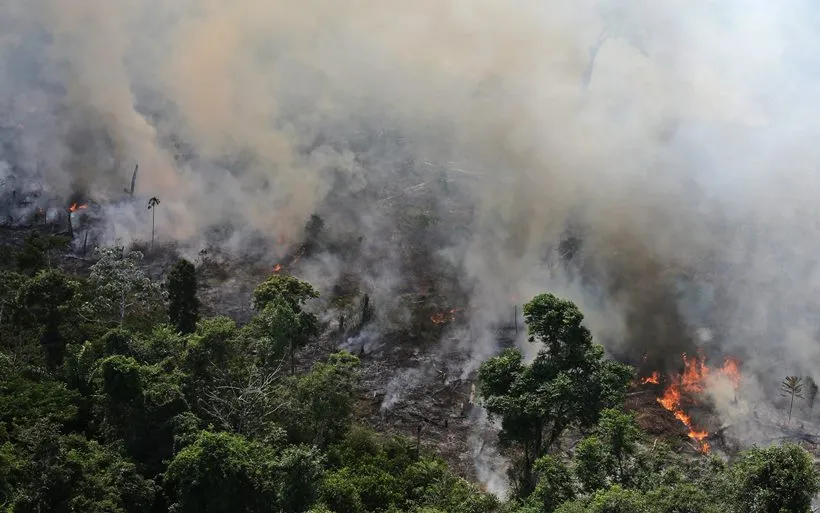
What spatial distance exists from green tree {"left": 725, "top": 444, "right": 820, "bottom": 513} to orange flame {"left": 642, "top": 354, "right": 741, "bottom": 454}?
24788 mm

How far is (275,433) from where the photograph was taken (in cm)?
3978

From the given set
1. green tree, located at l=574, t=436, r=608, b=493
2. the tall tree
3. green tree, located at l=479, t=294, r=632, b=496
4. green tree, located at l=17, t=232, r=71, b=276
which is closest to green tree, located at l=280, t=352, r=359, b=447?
green tree, located at l=479, t=294, r=632, b=496

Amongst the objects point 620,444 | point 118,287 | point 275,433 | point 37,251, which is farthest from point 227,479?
point 37,251

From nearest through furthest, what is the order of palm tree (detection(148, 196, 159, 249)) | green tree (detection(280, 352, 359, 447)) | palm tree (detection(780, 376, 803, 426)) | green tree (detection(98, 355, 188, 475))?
1. green tree (detection(98, 355, 188, 475))
2. green tree (detection(280, 352, 359, 447))
3. palm tree (detection(780, 376, 803, 426))
4. palm tree (detection(148, 196, 159, 249))

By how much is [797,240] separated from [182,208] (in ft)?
186

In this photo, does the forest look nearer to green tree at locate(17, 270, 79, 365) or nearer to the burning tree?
green tree at locate(17, 270, 79, 365)

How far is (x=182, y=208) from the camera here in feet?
250

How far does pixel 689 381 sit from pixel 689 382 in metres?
0.11

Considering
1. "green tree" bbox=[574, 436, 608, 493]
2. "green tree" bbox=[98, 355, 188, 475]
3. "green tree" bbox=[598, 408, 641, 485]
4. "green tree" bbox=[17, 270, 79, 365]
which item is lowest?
"green tree" bbox=[574, 436, 608, 493]

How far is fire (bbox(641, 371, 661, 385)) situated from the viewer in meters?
52.9

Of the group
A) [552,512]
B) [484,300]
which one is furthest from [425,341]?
[552,512]

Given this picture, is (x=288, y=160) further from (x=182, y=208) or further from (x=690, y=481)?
(x=690, y=481)

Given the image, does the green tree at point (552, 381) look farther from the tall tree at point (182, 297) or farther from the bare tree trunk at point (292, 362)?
the tall tree at point (182, 297)

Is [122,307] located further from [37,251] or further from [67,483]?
[67,483]
